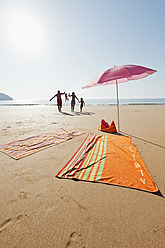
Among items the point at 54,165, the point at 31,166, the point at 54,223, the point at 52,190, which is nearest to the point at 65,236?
the point at 54,223

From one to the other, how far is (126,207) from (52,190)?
1026mm

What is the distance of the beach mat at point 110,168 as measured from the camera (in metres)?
1.97

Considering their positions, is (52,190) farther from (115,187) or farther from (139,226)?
(139,226)

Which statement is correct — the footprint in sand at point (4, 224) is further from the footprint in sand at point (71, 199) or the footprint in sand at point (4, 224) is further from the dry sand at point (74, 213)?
the footprint in sand at point (71, 199)

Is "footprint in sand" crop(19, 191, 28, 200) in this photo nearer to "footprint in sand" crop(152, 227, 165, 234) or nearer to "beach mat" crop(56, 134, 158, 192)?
"beach mat" crop(56, 134, 158, 192)

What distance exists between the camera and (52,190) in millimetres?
1817

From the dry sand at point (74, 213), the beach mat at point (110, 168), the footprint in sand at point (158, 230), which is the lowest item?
the footprint in sand at point (158, 230)

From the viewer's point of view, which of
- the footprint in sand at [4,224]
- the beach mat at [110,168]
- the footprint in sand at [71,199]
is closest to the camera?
the footprint in sand at [4,224]

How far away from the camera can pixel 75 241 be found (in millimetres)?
1165

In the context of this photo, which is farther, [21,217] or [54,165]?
[54,165]

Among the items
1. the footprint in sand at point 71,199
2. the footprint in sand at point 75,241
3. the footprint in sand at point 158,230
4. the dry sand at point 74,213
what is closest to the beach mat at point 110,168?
the dry sand at point 74,213

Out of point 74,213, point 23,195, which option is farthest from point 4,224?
point 74,213

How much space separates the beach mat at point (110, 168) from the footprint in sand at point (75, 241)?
836 mm

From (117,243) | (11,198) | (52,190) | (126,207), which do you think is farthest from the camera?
(52,190)
